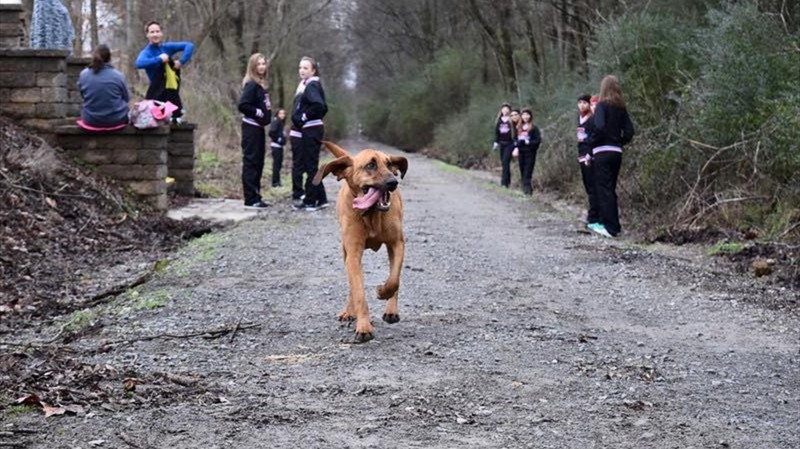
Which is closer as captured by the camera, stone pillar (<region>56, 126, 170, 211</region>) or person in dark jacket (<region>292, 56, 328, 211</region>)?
stone pillar (<region>56, 126, 170, 211</region>)

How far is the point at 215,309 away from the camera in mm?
7812

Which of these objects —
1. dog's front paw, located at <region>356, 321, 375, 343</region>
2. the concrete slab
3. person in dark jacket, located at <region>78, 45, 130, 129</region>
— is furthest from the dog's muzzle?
person in dark jacket, located at <region>78, 45, 130, 129</region>

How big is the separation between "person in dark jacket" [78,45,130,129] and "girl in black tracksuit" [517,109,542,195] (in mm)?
11184

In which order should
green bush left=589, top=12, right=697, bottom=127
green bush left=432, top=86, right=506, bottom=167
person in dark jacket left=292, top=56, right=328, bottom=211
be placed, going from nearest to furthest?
person in dark jacket left=292, top=56, right=328, bottom=211, green bush left=589, top=12, right=697, bottom=127, green bush left=432, top=86, right=506, bottom=167

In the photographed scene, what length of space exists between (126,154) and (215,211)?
171 centimetres

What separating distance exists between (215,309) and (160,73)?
Answer: 8967 mm

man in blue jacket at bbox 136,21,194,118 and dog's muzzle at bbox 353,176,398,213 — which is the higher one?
man in blue jacket at bbox 136,21,194,118

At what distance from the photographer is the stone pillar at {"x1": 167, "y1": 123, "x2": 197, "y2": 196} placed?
1680cm

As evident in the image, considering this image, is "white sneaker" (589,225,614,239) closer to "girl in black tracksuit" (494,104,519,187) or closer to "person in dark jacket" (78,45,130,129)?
"person in dark jacket" (78,45,130,129)

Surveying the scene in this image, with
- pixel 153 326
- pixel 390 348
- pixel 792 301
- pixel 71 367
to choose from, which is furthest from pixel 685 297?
pixel 71 367

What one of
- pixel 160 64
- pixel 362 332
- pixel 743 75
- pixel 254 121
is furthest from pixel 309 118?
pixel 362 332

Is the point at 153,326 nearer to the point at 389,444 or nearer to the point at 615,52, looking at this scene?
the point at 389,444

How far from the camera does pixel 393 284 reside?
6844 millimetres

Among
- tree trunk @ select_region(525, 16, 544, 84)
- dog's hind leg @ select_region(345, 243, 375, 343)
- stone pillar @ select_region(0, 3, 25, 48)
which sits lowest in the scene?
dog's hind leg @ select_region(345, 243, 375, 343)
